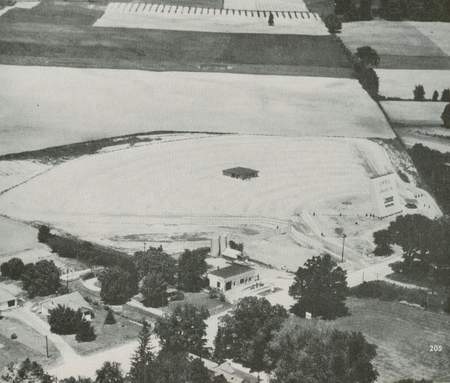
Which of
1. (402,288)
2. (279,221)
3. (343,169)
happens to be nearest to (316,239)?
(279,221)

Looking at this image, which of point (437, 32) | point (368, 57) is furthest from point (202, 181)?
point (437, 32)

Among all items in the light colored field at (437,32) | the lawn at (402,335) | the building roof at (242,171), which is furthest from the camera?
the light colored field at (437,32)

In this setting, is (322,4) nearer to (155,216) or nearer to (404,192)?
(404,192)

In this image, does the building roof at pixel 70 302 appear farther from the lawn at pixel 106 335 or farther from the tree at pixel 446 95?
the tree at pixel 446 95

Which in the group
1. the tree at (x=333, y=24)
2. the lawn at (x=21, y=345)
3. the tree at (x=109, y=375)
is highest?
the tree at (x=333, y=24)

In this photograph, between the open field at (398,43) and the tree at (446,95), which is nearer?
the tree at (446,95)

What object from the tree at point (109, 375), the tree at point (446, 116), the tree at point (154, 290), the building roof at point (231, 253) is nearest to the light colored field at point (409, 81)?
the tree at point (446, 116)
